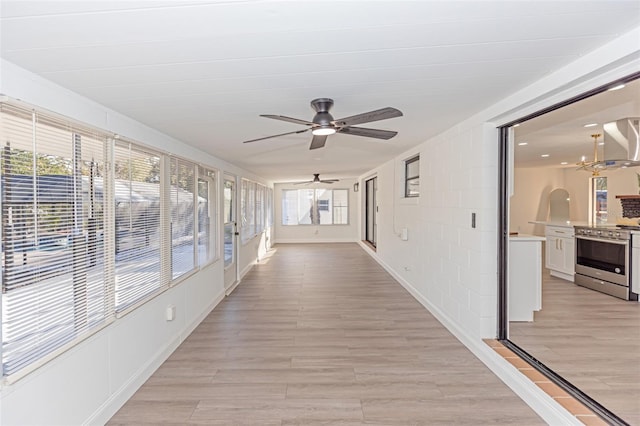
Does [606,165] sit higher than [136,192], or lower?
higher

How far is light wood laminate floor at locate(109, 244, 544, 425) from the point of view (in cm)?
219

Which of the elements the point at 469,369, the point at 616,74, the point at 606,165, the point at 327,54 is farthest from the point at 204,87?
the point at 606,165

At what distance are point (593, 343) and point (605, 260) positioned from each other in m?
2.30

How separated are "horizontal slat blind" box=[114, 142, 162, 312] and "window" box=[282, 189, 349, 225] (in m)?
8.67

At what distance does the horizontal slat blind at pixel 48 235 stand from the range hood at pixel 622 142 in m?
5.03

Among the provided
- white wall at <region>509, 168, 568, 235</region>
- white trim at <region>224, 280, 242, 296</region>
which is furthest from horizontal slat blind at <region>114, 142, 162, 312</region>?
white wall at <region>509, 168, 568, 235</region>

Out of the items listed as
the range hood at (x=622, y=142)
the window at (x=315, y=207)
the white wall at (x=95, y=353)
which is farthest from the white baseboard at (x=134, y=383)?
the window at (x=315, y=207)

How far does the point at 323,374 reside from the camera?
2.68m

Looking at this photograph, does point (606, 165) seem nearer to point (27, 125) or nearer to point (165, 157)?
point (165, 157)

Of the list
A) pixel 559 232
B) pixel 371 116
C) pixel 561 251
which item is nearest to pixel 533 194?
pixel 559 232

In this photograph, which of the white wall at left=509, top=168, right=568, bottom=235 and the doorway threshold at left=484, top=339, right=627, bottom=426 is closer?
the doorway threshold at left=484, top=339, right=627, bottom=426

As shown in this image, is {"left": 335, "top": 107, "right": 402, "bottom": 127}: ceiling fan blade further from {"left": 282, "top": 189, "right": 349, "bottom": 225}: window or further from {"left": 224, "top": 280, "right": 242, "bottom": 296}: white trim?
{"left": 282, "top": 189, "right": 349, "bottom": 225}: window

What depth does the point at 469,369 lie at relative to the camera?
2.74 metres

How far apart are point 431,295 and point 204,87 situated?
3.56 meters
